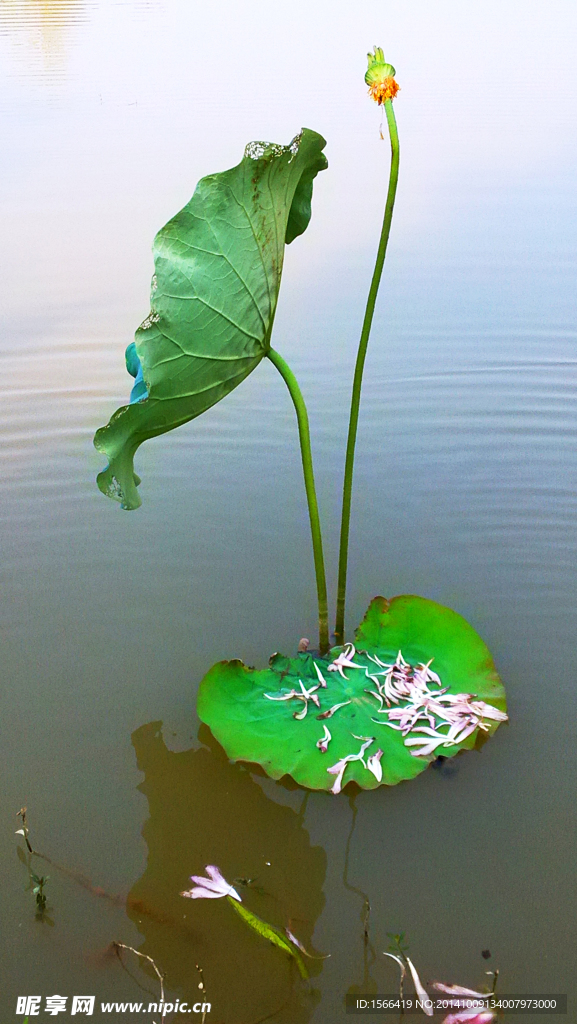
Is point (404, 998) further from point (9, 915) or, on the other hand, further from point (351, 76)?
point (351, 76)

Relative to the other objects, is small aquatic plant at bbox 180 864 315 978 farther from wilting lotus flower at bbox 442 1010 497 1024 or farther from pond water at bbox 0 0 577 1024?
wilting lotus flower at bbox 442 1010 497 1024

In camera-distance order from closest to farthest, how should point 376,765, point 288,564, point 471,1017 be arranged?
point 471,1017
point 376,765
point 288,564

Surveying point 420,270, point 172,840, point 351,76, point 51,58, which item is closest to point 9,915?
Result: point 172,840

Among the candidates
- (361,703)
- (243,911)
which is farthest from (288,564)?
(243,911)

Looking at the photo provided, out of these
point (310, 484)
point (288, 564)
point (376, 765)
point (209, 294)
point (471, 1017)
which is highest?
point (209, 294)

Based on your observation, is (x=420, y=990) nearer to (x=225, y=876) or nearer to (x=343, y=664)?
(x=225, y=876)

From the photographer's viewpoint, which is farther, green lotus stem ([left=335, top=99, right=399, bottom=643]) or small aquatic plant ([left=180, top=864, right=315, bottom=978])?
green lotus stem ([left=335, top=99, right=399, bottom=643])

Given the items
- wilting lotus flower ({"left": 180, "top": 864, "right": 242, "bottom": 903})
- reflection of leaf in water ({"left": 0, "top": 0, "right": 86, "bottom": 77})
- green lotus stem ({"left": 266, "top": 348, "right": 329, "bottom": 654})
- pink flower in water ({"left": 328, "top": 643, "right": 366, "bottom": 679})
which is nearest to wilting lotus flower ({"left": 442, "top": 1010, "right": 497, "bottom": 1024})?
wilting lotus flower ({"left": 180, "top": 864, "right": 242, "bottom": 903})
